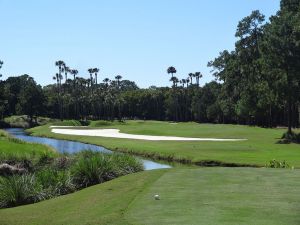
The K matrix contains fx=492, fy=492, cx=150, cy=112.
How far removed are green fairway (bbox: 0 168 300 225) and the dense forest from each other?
35.8 metres

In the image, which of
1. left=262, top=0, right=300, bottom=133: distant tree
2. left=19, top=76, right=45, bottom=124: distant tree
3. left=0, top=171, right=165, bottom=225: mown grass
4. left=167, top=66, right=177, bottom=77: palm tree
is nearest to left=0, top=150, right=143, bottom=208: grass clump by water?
left=0, top=171, right=165, bottom=225: mown grass

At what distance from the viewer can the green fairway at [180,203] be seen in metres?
12.7

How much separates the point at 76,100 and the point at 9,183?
156254 mm

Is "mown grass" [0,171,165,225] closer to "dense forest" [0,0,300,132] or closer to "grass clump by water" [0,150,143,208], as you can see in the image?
"grass clump by water" [0,150,143,208]

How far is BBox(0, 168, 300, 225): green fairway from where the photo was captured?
12.7 meters

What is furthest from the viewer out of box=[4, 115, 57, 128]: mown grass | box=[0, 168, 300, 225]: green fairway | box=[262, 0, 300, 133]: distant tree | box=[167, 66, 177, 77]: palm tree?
box=[167, 66, 177, 77]: palm tree

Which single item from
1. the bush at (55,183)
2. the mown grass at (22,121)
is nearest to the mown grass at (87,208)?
the bush at (55,183)

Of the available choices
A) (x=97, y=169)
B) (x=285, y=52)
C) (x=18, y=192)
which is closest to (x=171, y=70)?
(x=285, y=52)

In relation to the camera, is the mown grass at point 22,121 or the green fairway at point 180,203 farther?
the mown grass at point 22,121

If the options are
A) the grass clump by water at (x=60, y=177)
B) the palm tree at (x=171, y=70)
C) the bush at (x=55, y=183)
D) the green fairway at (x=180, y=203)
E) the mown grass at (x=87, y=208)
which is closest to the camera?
the green fairway at (x=180, y=203)

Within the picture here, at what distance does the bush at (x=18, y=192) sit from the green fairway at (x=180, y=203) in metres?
1.91

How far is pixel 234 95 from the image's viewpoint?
98.3 m

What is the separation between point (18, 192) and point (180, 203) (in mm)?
7959

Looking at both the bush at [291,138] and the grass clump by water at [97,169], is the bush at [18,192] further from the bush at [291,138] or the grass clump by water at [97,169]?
the bush at [291,138]
